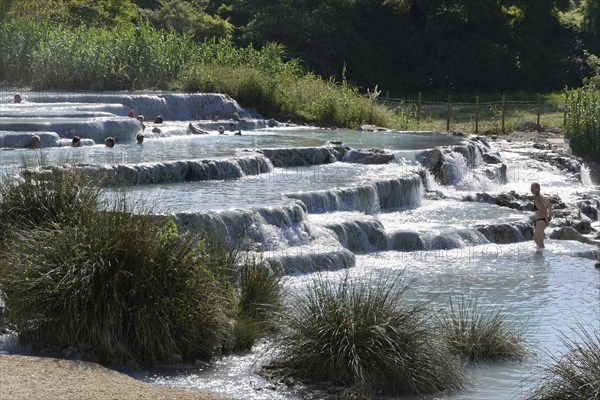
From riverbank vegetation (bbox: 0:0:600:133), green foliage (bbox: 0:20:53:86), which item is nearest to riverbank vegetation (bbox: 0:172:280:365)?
riverbank vegetation (bbox: 0:0:600:133)

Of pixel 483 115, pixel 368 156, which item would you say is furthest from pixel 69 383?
pixel 483 115

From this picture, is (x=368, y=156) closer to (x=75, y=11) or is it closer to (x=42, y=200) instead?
(x=42, y=200)

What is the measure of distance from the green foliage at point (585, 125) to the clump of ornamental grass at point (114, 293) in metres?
18.7

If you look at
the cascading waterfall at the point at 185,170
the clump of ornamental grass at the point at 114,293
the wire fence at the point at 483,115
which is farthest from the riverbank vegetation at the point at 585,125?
the clump of ornamental grass at the point at 114,293

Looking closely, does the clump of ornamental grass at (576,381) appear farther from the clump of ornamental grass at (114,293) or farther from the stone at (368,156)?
the stone at (368,156)

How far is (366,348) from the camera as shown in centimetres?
824

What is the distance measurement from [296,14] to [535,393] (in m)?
32.4

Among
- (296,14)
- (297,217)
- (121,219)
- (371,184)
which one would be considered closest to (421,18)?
(296,14)

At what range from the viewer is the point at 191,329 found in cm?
873

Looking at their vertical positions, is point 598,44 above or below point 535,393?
above

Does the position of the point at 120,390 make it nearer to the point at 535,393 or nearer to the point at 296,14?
the point at 535,393

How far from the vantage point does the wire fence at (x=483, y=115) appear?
2989cm

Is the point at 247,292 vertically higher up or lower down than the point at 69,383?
higher up

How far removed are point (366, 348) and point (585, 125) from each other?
19.2 m
